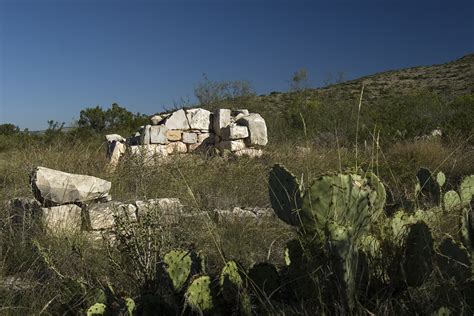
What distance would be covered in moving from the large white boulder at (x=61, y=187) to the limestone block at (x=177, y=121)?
5.50 meters

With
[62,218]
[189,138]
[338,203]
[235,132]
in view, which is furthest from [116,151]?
[338,203]

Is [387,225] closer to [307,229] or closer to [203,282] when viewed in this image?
[307,229]

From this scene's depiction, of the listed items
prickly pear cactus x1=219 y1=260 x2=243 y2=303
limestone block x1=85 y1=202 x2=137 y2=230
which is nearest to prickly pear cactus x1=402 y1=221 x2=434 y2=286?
prickly pear cactus x1=219 y1=260 x2=243 y2=303

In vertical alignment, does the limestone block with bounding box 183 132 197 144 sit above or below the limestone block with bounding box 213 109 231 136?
below

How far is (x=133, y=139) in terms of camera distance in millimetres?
10883

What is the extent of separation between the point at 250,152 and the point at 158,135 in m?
2.10

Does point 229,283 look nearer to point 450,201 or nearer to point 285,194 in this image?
point 285,194

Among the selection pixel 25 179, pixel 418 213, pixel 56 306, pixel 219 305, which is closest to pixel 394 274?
pixel 418 213

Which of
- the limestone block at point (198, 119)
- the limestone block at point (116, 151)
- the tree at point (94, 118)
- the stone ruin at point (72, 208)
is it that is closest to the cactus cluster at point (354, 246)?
the stone ruin at point (72, 208)

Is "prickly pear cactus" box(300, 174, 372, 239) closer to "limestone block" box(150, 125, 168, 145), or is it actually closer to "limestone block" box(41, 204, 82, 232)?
"limestone block" box(41, 204, 82, 232)

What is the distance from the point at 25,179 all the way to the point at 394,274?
5667 mm

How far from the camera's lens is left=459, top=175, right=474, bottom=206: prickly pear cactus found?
152 inches

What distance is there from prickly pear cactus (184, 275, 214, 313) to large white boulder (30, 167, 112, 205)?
316 centimetres

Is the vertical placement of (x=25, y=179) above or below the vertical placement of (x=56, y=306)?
above
